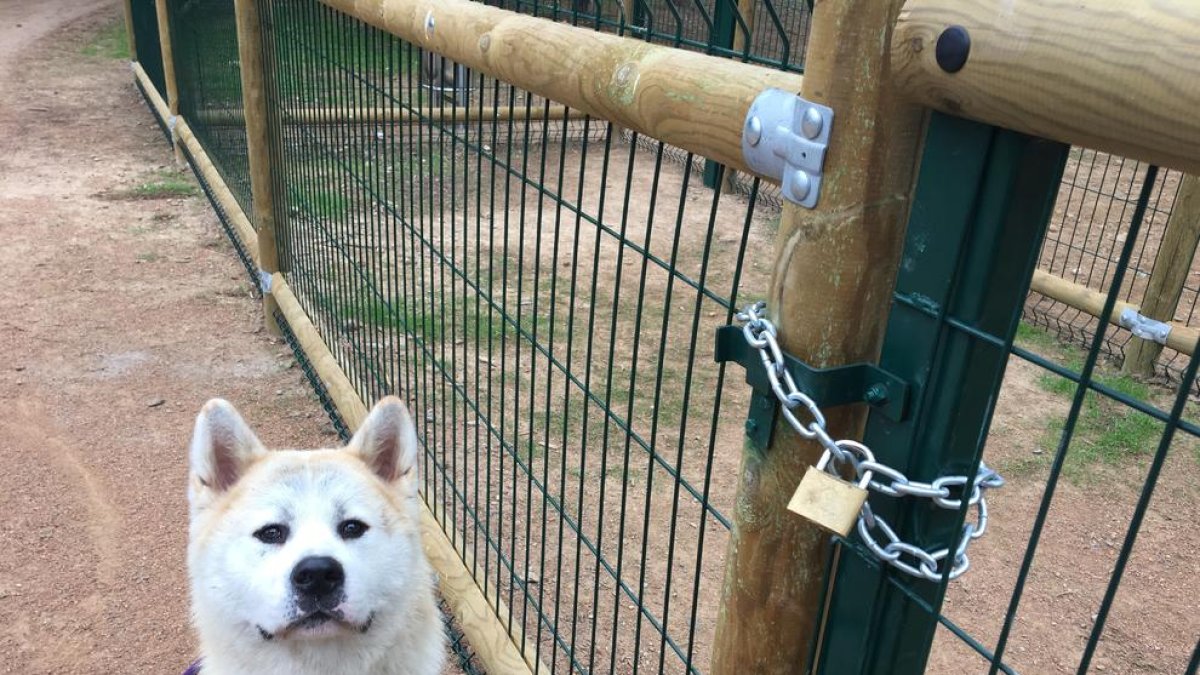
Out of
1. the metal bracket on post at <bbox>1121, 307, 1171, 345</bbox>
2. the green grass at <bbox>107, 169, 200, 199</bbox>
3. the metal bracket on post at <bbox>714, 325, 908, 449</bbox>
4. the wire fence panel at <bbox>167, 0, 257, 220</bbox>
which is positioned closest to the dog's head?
the metal bracket on post at <bbox>714, 325, 908, 449</bbox>

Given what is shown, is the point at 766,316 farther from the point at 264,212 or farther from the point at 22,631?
the point at 264,212

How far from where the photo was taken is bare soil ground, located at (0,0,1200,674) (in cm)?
335

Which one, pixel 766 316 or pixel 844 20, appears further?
pixel 766 316

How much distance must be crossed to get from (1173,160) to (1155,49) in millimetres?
105

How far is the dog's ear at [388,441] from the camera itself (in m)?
2.59

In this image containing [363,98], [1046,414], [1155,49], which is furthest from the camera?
[1046,414]

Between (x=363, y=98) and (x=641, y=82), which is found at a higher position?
(x=641, y=82)

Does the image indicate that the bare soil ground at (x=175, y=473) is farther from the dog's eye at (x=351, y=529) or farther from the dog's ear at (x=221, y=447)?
the dog's ear at (x=221, y=447)

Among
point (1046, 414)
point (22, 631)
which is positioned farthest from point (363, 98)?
point (1046, 414)

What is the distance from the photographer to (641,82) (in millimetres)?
1617

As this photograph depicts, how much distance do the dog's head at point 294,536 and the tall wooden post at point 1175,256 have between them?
14.9ft

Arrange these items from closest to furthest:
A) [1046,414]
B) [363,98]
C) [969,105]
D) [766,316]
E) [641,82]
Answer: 1. [969,105]
2. [766,316]
3. [641,82]
4. [363,98]
5. [1046,414]

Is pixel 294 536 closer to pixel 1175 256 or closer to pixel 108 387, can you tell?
pixel 108 387

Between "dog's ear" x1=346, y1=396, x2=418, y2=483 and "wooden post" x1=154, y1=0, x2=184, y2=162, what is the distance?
6649mm
